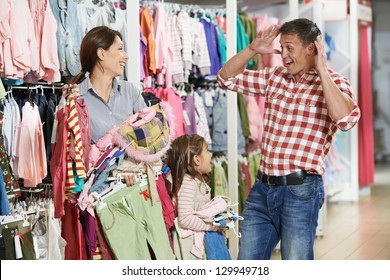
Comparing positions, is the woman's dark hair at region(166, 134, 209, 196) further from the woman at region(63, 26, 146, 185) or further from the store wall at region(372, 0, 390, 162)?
the store wall at region(372, 0, 390, 162)

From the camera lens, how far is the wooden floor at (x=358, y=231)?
6.16 m

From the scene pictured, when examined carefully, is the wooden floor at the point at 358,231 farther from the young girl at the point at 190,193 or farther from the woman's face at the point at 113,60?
the woman's face at the point at 113,60

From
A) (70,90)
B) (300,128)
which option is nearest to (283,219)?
(300,128)

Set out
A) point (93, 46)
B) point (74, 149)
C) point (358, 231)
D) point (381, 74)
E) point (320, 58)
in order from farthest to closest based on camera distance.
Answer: point (381, 74), point (358, 231), point (93, 46), point (74, 149), point (320, 58)

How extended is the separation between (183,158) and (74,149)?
25.3 inches

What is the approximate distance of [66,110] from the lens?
12.9ft

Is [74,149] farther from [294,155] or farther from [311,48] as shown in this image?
[311,48]

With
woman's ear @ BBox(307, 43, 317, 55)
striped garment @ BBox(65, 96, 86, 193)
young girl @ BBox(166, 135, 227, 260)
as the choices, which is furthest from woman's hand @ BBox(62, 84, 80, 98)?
woman's ear @ BBox(307, 43, 317, 55)

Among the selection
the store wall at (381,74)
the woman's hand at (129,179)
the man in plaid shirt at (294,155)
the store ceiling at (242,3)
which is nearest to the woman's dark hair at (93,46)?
the woman's hand at (129,179)

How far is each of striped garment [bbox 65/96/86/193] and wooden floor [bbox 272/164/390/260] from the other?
2510 millimetres

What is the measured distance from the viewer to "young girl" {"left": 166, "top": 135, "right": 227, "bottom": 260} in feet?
13.8

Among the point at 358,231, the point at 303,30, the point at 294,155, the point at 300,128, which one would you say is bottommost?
the point at 358,231

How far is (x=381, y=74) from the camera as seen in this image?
48.5 ft
